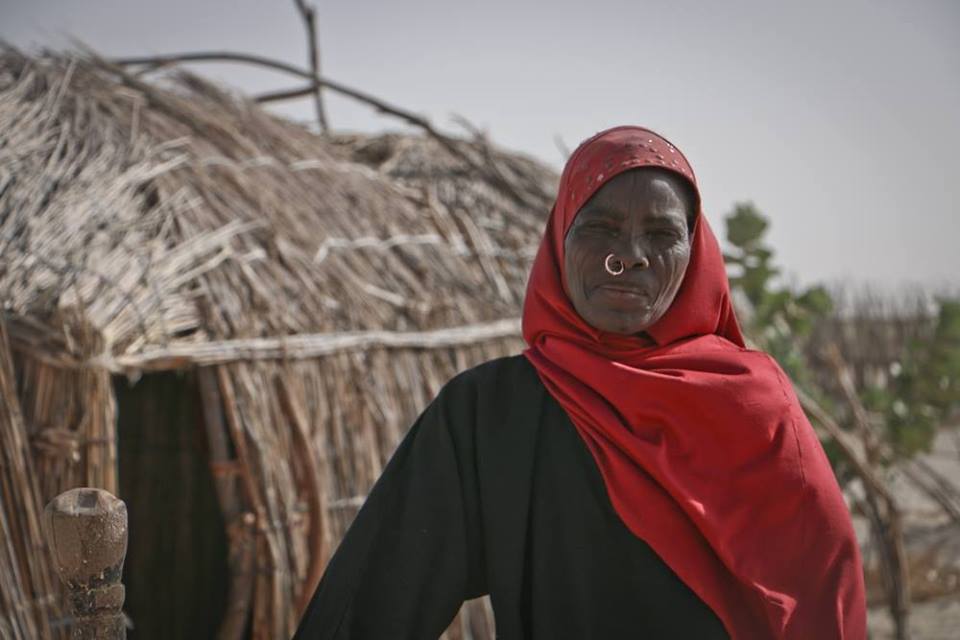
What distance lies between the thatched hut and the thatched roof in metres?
0.01

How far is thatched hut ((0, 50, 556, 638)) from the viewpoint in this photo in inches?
124

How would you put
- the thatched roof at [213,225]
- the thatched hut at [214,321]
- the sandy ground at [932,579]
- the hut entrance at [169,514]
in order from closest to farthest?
the thatched hut at [214,321] → the thatched roof at [213,225] → the hut entrance at [169,514] → the sandy ground at [932,579]

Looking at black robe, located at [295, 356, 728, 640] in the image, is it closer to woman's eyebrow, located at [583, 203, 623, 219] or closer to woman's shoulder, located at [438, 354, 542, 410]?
woman's shoulder, located at [438, 354, 542, 410]

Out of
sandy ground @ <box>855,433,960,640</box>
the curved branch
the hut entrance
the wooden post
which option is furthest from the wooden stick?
the wooden post

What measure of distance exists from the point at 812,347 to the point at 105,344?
1022cm

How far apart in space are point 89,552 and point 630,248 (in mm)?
1006

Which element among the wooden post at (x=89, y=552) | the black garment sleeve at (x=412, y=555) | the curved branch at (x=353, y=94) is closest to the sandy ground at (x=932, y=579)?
the curved branch at (x=353, y=94)

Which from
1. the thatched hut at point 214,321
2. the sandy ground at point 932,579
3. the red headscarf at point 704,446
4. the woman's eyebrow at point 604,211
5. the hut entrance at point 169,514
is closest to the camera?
the red headscarf at point 704,446

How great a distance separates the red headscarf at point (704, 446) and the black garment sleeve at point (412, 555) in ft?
0.81

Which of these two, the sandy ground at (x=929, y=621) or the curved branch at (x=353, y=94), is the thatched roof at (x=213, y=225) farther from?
the sandy ground at (x=929, y=621)

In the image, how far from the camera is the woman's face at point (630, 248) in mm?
1854

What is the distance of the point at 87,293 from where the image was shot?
322cm

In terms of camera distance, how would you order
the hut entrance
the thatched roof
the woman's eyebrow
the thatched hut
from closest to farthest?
the woman's eyebrow, the thatched hut, the thatched roof, the hut entrance

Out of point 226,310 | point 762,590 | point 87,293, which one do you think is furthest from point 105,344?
point 762,590
